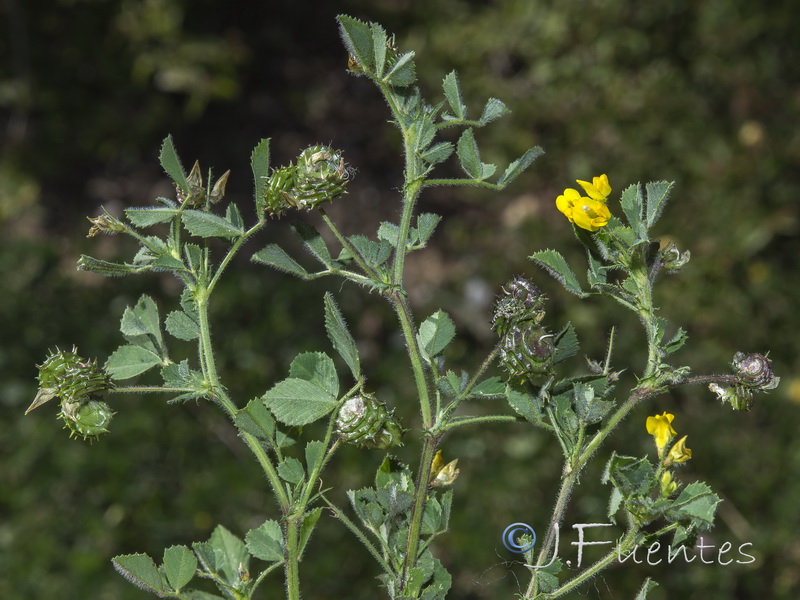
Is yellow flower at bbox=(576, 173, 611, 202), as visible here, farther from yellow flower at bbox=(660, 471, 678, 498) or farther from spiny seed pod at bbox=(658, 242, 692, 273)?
yellow flower at bbox=(660, 471, 678, 498)

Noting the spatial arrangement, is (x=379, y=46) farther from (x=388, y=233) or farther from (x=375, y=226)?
(x=375, y=226)

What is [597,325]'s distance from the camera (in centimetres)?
295

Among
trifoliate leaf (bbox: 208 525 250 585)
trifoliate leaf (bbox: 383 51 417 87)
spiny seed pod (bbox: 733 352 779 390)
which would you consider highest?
trifoliate leaf (bbox: 383 51 417 87)

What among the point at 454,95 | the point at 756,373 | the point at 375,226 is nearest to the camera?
the point at 756,373

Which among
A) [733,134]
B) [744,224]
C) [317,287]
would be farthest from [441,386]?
[733,134]

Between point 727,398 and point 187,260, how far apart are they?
1.34ft

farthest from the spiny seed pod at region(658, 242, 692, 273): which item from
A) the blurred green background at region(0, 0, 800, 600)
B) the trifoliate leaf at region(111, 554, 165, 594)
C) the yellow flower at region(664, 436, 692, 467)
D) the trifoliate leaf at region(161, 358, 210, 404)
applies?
the blurred green background at region(0, 0, 800, 600)

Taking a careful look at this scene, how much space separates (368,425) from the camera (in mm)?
642

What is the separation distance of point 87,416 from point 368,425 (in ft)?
0.65

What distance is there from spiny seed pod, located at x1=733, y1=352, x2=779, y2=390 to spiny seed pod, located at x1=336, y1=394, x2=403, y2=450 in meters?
0.23

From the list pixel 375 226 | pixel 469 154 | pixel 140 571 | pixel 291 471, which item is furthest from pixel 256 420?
pixel 375 226

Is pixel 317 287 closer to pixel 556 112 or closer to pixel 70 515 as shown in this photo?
pixel 70 515

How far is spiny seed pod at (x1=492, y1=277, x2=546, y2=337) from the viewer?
2.09ft

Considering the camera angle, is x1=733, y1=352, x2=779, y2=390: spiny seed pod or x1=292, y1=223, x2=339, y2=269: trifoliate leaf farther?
x1=292, y1=223, x2=339, y2=269: trifoliate leaf
